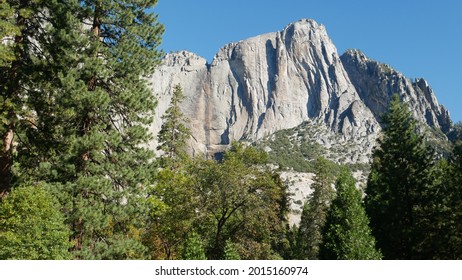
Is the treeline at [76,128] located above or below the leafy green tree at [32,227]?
above

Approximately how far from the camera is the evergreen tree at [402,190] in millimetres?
28984

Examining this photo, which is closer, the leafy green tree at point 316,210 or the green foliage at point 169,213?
the green foliage at point 169,213

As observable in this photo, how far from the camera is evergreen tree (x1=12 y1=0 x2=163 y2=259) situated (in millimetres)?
14656

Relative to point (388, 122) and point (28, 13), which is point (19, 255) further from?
point (388, 122)

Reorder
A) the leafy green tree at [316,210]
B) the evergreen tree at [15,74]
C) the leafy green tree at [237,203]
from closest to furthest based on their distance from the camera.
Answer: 1. the evergreen tree at [15,74]
2. the leafy green tree at [237,203]
3. the leafy green tree at [316,210]

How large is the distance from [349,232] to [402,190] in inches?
314

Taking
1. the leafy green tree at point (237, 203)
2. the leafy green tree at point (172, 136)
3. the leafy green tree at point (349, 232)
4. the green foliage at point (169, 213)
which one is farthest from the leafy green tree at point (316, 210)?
the green foliage at point (169, 213)

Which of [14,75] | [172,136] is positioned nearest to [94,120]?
[14,75]

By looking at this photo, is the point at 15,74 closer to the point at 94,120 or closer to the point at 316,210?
the point at 94,120

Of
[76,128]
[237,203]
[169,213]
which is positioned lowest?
[169,213]

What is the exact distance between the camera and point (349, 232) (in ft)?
79.5

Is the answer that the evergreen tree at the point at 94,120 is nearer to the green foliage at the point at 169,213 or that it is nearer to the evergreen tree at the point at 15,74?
the evergreen tree at the point at 15,74

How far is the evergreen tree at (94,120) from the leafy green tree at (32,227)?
2.98 ft

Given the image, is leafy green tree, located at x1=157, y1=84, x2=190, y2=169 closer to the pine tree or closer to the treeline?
the treeline
